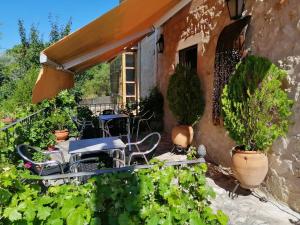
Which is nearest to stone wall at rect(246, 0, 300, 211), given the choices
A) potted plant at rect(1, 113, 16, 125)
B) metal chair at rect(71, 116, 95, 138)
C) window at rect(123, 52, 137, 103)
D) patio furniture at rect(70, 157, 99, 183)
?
patio furniture at rect(70, 157, 99, 183)

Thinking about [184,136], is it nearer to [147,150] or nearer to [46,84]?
[147,150]

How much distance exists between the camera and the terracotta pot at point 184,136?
7203 mm

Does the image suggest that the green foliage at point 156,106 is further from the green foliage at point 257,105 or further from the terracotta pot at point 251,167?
the terracotta pot at point 251,167

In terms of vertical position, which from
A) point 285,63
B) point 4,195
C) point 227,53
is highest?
point 227,53

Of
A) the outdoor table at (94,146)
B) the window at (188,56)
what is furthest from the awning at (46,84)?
the window at (188,56)

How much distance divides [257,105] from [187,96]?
272 cm

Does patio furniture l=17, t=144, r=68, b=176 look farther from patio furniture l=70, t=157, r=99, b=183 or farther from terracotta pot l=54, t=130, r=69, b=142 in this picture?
terracotta pot l=54, t=130, r=69, b=142

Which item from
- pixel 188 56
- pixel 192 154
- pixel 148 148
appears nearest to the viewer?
pixel 192 154

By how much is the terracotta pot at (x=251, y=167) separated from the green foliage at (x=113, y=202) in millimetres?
2148

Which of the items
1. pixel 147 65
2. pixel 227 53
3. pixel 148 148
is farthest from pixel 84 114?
pixel 227 53

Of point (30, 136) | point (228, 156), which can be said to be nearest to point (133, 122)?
point (30, 136)

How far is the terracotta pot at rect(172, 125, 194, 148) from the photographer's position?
7203mm

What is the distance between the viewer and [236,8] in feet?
17.4

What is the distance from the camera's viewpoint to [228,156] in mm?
5910
